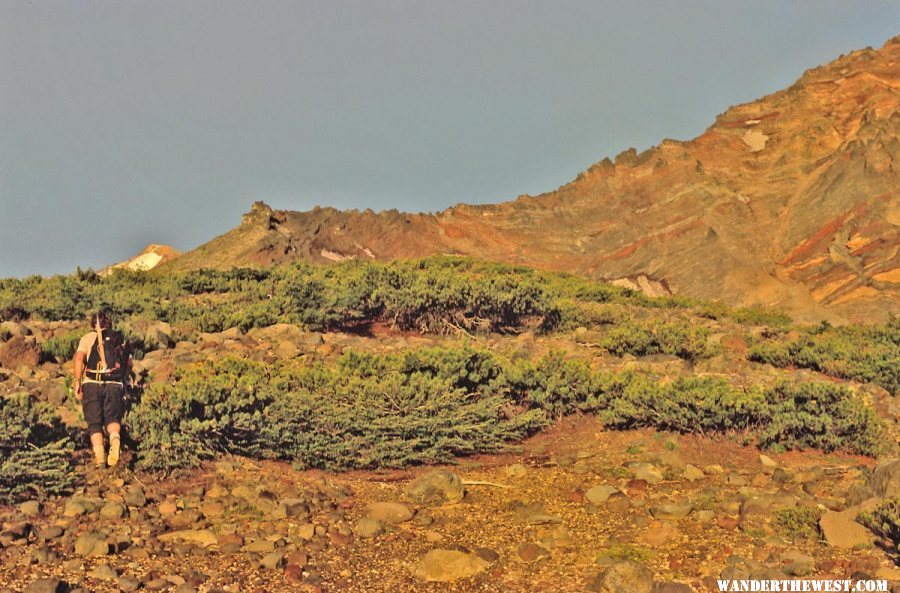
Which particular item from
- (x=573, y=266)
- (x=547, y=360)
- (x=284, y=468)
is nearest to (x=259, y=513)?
(x=284, y=468)

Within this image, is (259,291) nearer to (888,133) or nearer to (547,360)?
(547,360)

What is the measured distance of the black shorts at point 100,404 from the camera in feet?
26.9

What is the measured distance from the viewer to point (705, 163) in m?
37.5

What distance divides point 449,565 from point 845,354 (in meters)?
11.4

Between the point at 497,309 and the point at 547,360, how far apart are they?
5.62 meters

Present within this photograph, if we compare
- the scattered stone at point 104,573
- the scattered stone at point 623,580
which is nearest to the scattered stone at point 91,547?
the scattered stone at point 104,573

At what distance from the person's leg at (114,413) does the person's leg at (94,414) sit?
2.6 inches

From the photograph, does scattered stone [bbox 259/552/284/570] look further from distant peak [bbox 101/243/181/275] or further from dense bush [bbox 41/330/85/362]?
distant peak [bbox 101/243/181/275]

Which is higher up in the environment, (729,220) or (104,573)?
(729,220)

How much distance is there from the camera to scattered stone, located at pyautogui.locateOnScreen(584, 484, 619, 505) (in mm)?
8102

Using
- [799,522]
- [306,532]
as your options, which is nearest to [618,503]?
[799,522]

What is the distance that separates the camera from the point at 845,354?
49.4 ft

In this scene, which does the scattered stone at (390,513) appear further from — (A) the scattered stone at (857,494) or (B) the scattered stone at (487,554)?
(A) the scattered stone at (857,494)

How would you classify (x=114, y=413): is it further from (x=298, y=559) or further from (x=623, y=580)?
(x=623, y=580)
